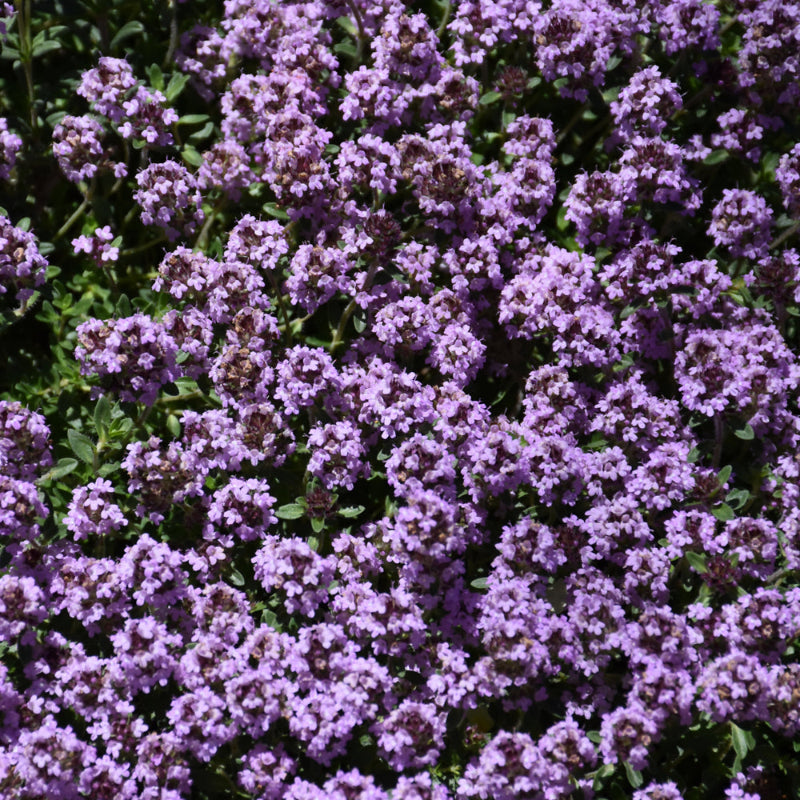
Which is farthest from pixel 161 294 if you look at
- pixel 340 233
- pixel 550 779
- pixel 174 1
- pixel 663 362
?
pixel 550 779

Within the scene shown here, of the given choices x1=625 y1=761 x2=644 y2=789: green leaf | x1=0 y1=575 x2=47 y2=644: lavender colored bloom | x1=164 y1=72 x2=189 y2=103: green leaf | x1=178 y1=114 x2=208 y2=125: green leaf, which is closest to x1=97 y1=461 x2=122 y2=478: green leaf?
x1=0 y1=575 x2=47 y2=644: lavender colored bloom

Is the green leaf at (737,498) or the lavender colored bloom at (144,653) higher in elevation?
the green leaf at (737,498)

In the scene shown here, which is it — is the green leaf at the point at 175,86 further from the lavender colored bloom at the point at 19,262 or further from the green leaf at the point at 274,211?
the lavender colored bloom at the point at 19,262

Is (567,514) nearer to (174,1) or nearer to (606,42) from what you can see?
(606,42)

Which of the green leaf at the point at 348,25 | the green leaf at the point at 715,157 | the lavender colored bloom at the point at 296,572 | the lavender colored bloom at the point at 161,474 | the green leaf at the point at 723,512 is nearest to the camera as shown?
the lavender colored bloom at the point at 296,572

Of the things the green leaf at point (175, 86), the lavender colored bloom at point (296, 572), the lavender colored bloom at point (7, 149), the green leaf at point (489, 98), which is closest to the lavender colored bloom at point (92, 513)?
the lavender colored bloom at point (296, 572)

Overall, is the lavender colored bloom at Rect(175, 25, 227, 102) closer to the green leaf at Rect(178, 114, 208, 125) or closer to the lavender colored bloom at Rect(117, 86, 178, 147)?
the green leaf at Rect(178, 114, 208, 125)
